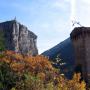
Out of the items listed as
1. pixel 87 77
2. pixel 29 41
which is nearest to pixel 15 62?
pixel 87 77

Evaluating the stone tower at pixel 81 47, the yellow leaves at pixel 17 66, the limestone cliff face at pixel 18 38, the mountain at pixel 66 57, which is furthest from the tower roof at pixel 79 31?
the limestone cliff face at pixel 18 38

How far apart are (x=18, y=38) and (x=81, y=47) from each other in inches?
1238

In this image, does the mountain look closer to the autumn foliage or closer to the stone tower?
the stone tower

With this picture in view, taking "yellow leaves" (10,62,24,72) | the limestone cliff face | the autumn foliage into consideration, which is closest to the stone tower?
the autumn foliage

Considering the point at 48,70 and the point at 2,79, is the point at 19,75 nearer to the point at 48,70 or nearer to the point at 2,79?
the point at 2,79

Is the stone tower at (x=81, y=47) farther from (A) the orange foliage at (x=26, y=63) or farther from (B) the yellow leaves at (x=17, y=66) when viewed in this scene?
(B) the yellow leaves at (x=17, y=66)

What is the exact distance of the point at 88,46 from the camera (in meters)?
72.1

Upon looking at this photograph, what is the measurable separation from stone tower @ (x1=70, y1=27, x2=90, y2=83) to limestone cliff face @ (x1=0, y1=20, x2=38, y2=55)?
61.7 feet

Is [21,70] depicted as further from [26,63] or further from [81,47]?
[81,47]

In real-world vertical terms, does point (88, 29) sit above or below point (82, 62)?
above

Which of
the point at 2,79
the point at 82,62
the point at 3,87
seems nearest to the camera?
the point at 3,87

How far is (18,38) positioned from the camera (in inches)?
3999

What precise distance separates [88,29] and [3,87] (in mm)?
26085

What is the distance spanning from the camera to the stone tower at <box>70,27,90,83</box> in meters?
69.9
